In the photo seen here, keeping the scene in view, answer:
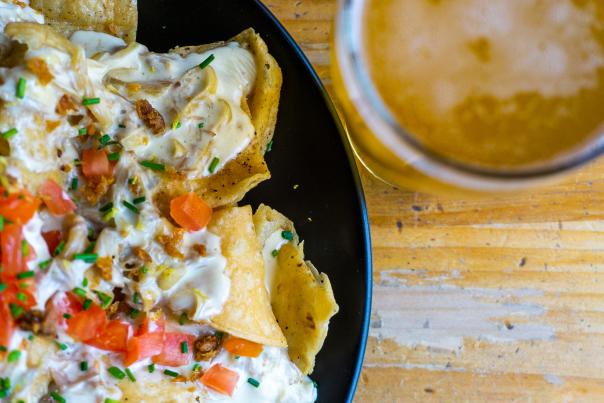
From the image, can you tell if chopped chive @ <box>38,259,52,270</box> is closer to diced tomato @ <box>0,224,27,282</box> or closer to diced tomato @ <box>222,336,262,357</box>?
diced tomato @ <box>0,224,27,282</box>

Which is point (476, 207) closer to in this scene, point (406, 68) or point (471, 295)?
point (471, 295)

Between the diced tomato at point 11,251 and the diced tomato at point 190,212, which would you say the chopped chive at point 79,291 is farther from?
the diced tomato at point 190,212

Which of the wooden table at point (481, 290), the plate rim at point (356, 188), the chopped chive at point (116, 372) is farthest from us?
the wooden table at point (481, 290)

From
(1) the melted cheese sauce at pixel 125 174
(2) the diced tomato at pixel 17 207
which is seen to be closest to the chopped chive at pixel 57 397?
(1) the melted cheese sauce at pixel 125 174

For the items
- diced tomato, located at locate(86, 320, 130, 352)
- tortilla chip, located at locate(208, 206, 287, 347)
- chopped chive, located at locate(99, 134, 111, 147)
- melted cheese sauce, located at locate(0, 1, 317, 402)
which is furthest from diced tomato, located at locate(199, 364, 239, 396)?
chopped chive, located at locate(99, 134, 111, 147)

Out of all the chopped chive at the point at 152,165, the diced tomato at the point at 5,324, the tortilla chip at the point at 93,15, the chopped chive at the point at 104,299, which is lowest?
the chopped chive at the point at 104,299
